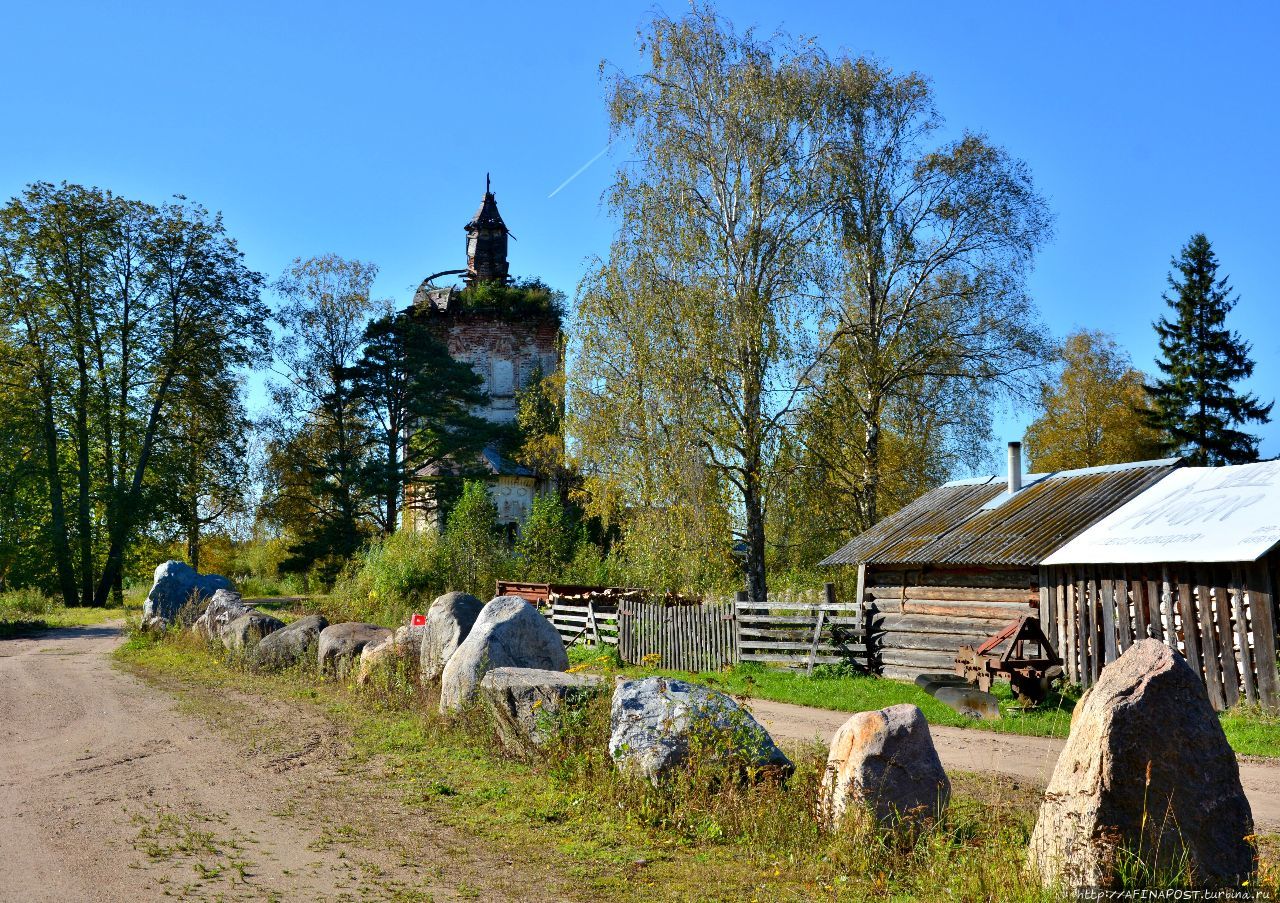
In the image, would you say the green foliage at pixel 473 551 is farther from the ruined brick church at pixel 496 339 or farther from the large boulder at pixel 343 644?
the ruined brick church at pixel 496 339

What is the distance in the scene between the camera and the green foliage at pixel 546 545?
95.0 ft

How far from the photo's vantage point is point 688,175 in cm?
2147

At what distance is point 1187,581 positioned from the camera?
12930 mm

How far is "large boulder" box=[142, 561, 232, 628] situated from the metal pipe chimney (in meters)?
17.3

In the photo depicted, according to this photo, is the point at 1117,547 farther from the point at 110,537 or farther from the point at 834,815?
the point at 110,537

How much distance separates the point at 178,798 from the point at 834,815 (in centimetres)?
536

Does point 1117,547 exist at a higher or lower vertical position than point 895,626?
higher

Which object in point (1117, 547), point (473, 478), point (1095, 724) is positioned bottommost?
point (1095, 724)

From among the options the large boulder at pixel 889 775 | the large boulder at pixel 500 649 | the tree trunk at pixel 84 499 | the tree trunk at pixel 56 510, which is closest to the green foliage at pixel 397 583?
the tree trunk at pixel 84 499

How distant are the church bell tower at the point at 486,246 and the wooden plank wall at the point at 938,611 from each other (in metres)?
31.6

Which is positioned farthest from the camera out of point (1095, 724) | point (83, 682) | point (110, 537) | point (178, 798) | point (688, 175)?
point (110, 537)

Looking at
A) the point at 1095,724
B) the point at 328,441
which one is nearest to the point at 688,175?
the point at 1095,724

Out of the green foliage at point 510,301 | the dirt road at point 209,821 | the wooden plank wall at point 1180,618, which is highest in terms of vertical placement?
the green foliage at point 510,301

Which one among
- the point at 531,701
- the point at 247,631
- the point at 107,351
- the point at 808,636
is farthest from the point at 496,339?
the point at 531,701
